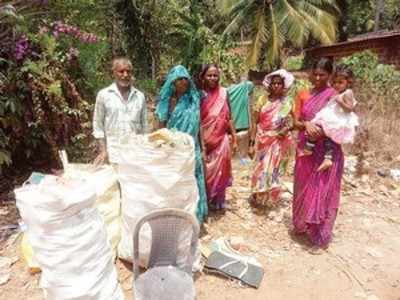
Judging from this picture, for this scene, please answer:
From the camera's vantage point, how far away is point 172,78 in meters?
2.94

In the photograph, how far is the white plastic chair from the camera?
2207mm

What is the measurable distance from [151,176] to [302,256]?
1.39 meters

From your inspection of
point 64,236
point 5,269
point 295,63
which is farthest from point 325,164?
point 295,63

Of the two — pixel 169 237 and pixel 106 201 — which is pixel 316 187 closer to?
pixel 169 237

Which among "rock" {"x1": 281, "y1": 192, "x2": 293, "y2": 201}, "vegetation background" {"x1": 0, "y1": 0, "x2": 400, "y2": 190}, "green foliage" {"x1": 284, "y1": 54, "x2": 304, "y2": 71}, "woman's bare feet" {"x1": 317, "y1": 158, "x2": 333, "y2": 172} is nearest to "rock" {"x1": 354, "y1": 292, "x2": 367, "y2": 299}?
"woman's bare feet" {"x1": 317, "y1": 158, "x2": 333, "y2": 172}

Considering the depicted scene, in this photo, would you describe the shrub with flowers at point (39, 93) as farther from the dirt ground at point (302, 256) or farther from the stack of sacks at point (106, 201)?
the stack of sacks at point (106, 201)

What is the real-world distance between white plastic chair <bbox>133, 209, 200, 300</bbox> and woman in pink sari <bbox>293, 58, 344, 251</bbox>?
3.60 ft

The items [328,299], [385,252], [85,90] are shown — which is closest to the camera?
[328,299]

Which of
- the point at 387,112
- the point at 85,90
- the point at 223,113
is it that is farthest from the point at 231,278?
the point at 387,112

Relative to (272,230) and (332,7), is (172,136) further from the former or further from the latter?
(332,7)

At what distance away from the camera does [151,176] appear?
2.49m

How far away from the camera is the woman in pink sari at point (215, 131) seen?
3.27 meters

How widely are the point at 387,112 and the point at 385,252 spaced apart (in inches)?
123

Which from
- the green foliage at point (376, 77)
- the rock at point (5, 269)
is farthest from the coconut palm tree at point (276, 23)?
the rock at point (5, 269)
